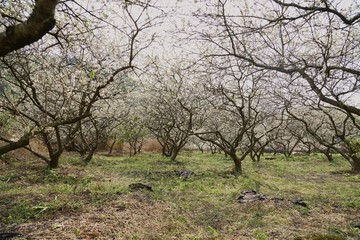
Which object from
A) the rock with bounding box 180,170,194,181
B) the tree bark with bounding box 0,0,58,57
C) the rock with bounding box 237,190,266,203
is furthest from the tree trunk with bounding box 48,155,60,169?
the tree bark with bounding box 0,0,58,57

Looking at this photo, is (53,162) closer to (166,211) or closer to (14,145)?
(14,145)

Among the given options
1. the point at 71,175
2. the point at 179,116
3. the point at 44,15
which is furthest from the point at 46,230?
the point at 179,116

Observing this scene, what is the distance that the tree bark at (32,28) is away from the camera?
2.68 meters

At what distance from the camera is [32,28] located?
2.78 metres

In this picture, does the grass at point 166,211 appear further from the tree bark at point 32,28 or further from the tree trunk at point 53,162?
the tree bark at point 32,28

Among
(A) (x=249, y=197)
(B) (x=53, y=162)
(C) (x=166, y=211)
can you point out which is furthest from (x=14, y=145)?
(B) (x=53, y=162)

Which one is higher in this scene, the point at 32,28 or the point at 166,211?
the point at 32,28

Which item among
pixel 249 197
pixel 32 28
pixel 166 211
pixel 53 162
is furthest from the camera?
pixel 53 162

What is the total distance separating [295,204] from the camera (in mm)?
9523

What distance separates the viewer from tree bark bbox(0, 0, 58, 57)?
2678 mm

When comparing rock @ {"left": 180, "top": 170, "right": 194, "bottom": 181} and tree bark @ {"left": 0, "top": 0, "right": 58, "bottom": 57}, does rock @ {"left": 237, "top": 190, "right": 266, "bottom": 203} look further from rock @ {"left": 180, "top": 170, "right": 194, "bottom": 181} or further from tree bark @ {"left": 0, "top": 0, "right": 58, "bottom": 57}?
tree bark @ {"left": 0, "top": 0, "right": 58, "bottom": 57}

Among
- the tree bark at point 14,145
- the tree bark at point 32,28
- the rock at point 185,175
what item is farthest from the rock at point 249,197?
the tree bark at point 32,28

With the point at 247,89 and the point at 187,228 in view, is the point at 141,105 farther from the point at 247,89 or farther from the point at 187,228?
the point at 187,228

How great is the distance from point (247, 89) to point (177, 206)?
8.87 metres
